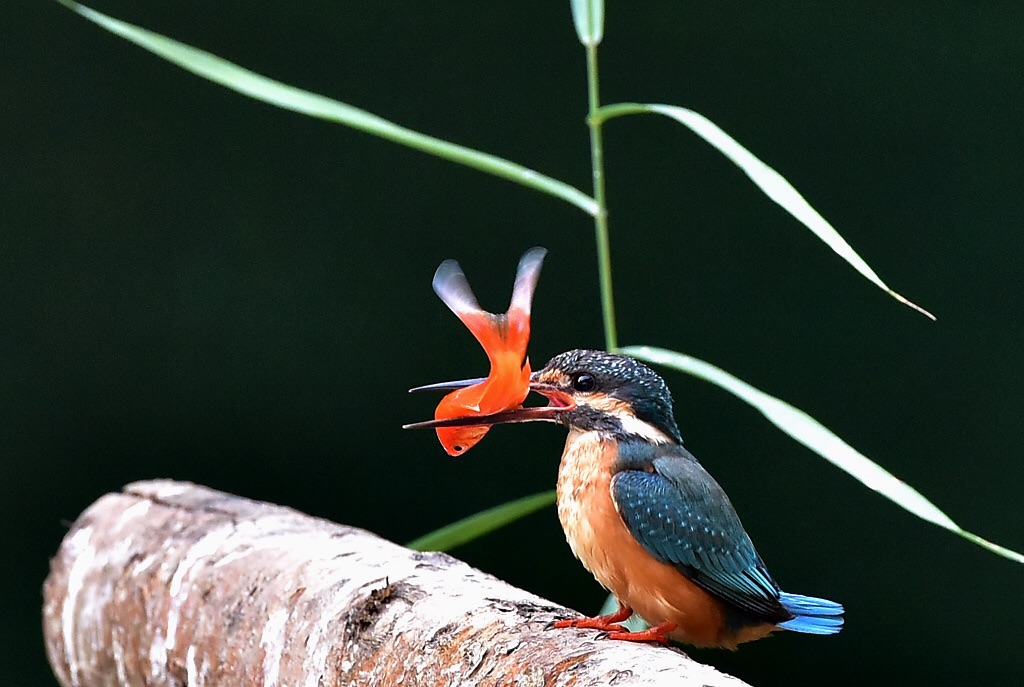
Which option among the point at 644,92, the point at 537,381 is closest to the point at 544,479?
the point at 644,92

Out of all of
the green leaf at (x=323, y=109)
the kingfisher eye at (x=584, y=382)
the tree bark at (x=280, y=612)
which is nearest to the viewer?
the tree bark at (x=280, y=612)

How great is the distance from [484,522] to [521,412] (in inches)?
11.5

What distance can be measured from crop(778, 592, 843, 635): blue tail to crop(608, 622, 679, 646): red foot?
4.1 inches

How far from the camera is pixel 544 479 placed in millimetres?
1976

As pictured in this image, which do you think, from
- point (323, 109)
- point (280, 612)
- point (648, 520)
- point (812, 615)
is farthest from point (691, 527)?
point (323, 109)

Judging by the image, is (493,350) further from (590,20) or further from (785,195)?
(590,20)

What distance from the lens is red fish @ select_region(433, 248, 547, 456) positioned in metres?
0.99

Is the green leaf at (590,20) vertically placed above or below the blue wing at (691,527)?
above

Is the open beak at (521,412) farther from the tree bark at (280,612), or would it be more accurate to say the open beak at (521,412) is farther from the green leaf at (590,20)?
the green leaf at (590,20)

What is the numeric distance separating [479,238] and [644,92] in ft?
1.24

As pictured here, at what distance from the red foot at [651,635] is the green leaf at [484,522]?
27 centimetres

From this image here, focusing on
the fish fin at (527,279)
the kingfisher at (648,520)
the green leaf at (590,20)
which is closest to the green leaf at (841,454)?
→ the kingfisher at (648,520)

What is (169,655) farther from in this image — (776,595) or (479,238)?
(479,238)

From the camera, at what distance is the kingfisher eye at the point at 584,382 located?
3.34ft
